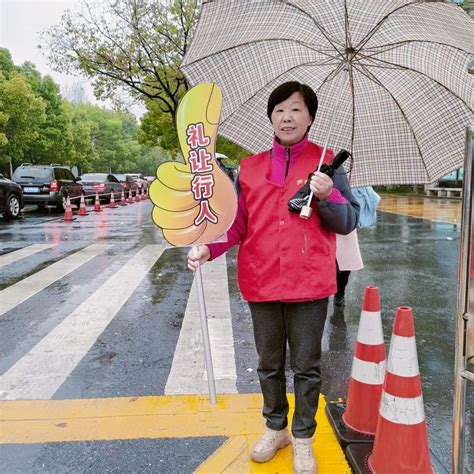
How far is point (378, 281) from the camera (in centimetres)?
699

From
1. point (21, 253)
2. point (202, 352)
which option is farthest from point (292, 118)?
point (21, 253)

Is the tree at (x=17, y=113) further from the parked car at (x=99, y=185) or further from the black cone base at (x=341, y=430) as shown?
the black cone base at (x=341, y=430)

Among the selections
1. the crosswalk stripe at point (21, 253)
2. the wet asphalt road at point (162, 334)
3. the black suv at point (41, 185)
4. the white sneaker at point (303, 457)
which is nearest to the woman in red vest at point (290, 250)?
the white sneaker at point (303, 457)

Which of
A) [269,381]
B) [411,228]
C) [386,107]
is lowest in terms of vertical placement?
[411,228]

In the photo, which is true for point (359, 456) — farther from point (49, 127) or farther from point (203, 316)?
point (49, 127)

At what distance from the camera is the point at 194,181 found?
2.62 m

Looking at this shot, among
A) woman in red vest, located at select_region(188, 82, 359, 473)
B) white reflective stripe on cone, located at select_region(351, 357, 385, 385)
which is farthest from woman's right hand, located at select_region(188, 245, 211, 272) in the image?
white reflective stripe on cone, located at select_region(351, 357, 385, 385)

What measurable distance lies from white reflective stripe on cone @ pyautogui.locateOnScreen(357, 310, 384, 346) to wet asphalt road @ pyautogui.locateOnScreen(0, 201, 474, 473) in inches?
26.4

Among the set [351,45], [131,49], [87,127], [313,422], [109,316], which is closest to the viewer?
[313,422]

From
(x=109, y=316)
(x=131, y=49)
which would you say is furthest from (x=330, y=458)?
(x=131, y=49)

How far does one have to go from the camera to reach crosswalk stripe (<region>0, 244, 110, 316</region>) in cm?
586

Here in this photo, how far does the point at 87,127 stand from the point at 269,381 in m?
55.1

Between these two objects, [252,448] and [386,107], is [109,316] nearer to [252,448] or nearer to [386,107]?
[252,448]

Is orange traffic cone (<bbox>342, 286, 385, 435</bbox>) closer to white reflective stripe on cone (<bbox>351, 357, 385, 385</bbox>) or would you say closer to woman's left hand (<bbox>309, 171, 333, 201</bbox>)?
white reflective stripe on cone (<bbox>351, 357, 385, 385</bbox>)
